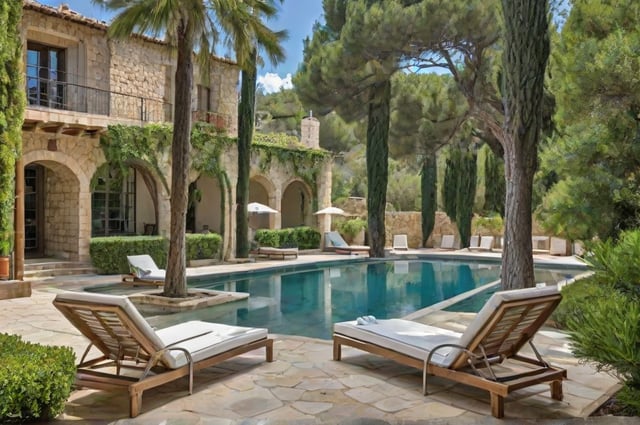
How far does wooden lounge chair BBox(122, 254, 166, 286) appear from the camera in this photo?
1109cm

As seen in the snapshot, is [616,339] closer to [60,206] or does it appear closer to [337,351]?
[337,351]

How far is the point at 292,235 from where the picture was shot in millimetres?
21172

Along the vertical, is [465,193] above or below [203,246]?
above

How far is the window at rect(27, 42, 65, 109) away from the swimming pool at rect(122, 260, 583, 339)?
23.5 feet

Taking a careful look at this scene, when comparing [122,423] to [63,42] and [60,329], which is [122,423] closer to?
[60,329]

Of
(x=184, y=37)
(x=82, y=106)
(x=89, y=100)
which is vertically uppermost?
(x=89, y=100)

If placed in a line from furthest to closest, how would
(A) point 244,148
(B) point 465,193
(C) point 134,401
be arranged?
(B) point 465,193 → (A) point 244,148 → (C) point 134,401

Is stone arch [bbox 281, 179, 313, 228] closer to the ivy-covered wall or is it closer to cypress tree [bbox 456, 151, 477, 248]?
cypress tree [bbox 456, 151, 477, 248]

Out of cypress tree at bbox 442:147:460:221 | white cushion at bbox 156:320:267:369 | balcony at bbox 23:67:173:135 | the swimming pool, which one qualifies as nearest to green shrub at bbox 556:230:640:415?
white cushion at bbox 156:320:267:369

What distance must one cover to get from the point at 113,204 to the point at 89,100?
3305 millimetres

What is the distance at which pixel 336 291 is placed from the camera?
12.2 m

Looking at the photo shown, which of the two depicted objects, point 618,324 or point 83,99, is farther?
point 83,99

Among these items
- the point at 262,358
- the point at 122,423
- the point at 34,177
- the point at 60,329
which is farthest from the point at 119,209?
the point at 122,423

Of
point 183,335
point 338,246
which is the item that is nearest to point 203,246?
point 338,246
